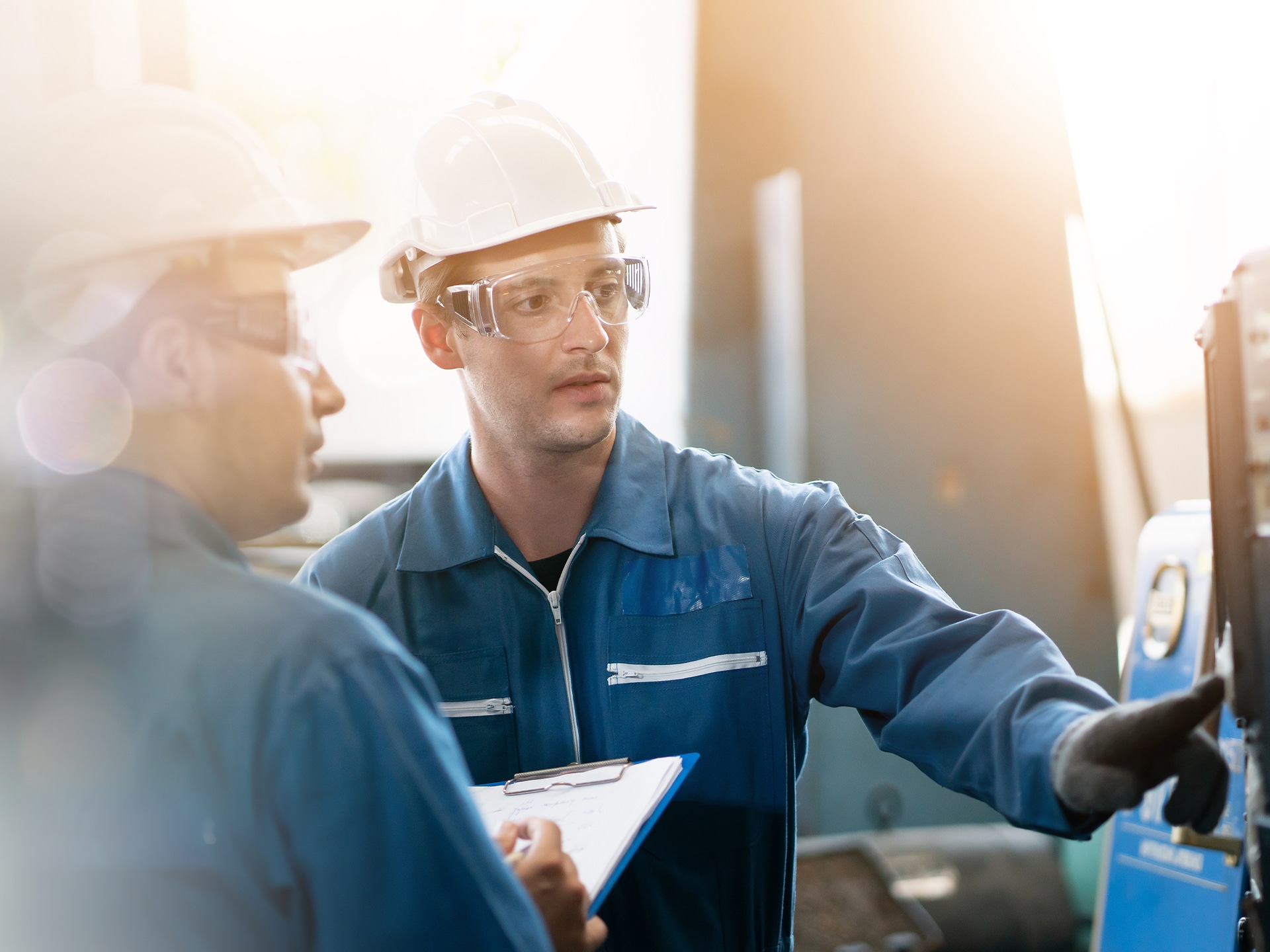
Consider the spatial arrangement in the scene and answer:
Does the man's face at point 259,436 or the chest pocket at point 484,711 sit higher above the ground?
the man's face at point 259,436

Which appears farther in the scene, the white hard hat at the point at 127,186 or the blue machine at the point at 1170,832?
the blue machine at the point at 1170,832

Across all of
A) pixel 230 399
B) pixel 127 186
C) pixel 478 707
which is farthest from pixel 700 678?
pixel 127 186

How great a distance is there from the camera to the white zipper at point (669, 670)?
1.38 meters

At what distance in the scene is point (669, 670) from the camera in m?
1.38

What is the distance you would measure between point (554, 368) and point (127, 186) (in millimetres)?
766

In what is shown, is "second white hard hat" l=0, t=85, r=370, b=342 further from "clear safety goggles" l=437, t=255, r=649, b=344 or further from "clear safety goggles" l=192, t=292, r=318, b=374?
"clear safety goggles" l=437, t=255, r=649, b=344

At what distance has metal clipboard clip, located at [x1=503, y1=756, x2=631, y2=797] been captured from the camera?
114 cm

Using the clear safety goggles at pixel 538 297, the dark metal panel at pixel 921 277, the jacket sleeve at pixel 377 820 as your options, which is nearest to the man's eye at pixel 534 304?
the clear safety goggles at pixel 538 297

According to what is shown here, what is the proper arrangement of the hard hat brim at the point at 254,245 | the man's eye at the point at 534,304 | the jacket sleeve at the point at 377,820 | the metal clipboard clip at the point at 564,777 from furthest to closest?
the man's eye at the point at 534,304 → the metal clipboard clip at the point at 564,777 → the hard hat brim at the point at 254,245 → the jacket sleeve at the point at 377,820

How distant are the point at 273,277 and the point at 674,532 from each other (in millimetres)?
801

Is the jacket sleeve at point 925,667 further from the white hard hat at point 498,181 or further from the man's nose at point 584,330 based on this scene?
the white hard hat at point 498,181

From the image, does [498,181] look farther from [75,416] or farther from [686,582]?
[75,416]

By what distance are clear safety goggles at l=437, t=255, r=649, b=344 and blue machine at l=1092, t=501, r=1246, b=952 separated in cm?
140

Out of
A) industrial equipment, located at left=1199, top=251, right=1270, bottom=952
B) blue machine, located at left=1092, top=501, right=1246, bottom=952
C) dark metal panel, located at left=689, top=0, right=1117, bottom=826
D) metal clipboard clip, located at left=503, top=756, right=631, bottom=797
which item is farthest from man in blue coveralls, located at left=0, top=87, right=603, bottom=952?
dark metal panel, located at left=689, top=0, right=1117, bottom=826
